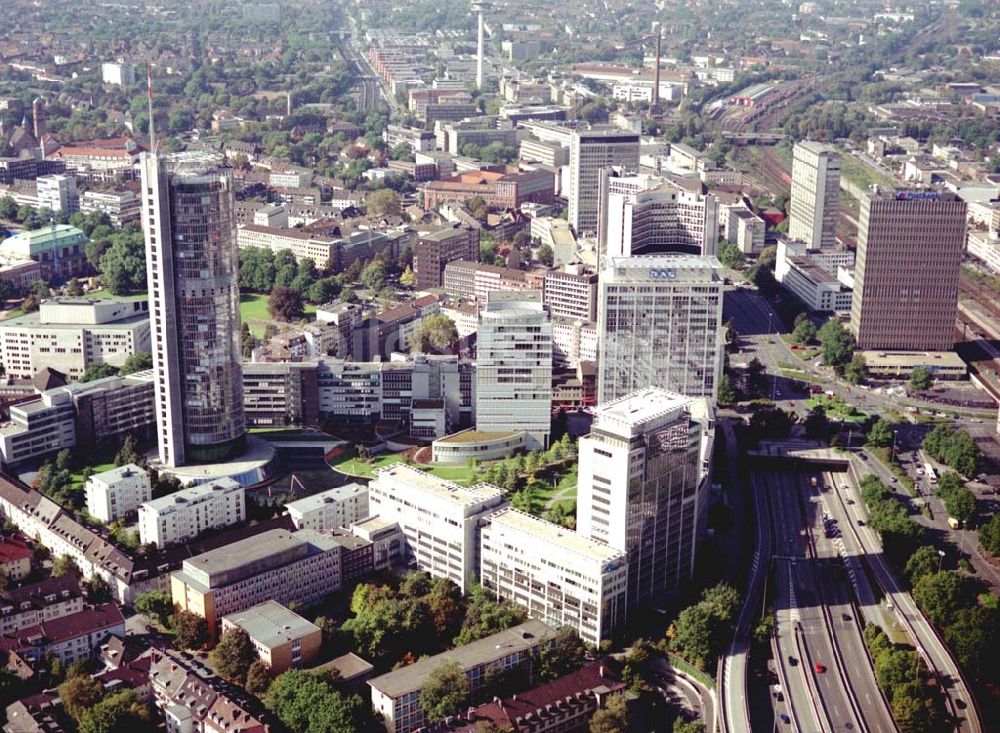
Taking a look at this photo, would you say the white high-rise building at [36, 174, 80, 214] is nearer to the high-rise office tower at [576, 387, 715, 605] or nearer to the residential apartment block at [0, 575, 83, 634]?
the residential apartment block at [0, 575, 83, 634]

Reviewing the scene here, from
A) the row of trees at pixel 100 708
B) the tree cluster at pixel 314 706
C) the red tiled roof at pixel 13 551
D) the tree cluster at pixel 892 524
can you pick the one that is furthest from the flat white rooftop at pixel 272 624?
the tree cluster at pixel 892 524

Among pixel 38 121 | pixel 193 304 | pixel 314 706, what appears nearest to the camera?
pixel 314 706

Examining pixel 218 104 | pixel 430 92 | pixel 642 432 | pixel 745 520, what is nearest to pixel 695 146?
pixel 430 92

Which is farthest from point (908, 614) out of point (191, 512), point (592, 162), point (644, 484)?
point (592, 162)

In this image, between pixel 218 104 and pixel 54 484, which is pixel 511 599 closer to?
pixel 54 484

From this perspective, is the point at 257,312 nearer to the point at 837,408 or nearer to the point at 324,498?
the point at 324,498

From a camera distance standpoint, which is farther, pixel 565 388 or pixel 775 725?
pixel 565 388
